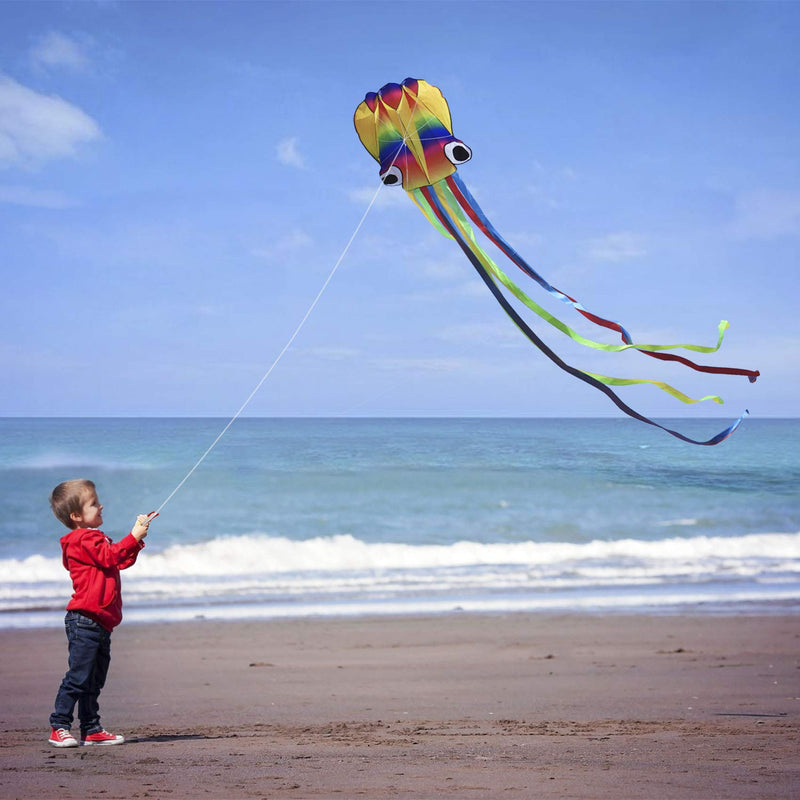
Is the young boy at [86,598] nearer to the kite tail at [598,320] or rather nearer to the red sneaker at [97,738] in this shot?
the red sneaker at [97,738]

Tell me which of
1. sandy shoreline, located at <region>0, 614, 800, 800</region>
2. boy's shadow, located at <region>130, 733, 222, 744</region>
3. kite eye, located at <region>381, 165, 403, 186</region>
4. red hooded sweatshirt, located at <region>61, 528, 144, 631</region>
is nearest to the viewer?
sandy shoreline, located at <region>0, 614, 800, 800</region>

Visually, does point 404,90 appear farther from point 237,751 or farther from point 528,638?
point 528,638

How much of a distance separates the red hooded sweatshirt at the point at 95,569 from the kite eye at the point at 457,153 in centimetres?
242

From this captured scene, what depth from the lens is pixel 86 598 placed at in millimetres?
3844

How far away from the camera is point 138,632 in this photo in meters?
7.94

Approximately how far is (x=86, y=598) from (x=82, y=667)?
315 millimetres

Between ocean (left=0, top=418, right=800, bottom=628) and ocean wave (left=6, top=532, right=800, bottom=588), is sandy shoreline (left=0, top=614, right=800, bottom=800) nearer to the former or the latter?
ocean (left=0, top=418, right=800, bottom=628)

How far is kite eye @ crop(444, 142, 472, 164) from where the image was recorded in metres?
4.36

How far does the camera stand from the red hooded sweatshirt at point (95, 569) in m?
3.82

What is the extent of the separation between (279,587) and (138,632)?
291 centimetres

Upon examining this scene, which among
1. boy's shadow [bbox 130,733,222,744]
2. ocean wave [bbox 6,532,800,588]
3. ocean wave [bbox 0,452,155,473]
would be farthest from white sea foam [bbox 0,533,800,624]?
ocean wave [bbox 0,452,155,473]

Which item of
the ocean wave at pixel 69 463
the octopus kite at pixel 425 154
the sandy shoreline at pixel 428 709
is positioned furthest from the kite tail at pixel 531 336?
the ocean wave at pixel 69 463

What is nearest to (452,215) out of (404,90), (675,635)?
(404,90)

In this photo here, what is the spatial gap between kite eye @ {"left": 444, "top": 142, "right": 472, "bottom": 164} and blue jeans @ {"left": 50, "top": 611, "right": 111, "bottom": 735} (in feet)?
9.27
